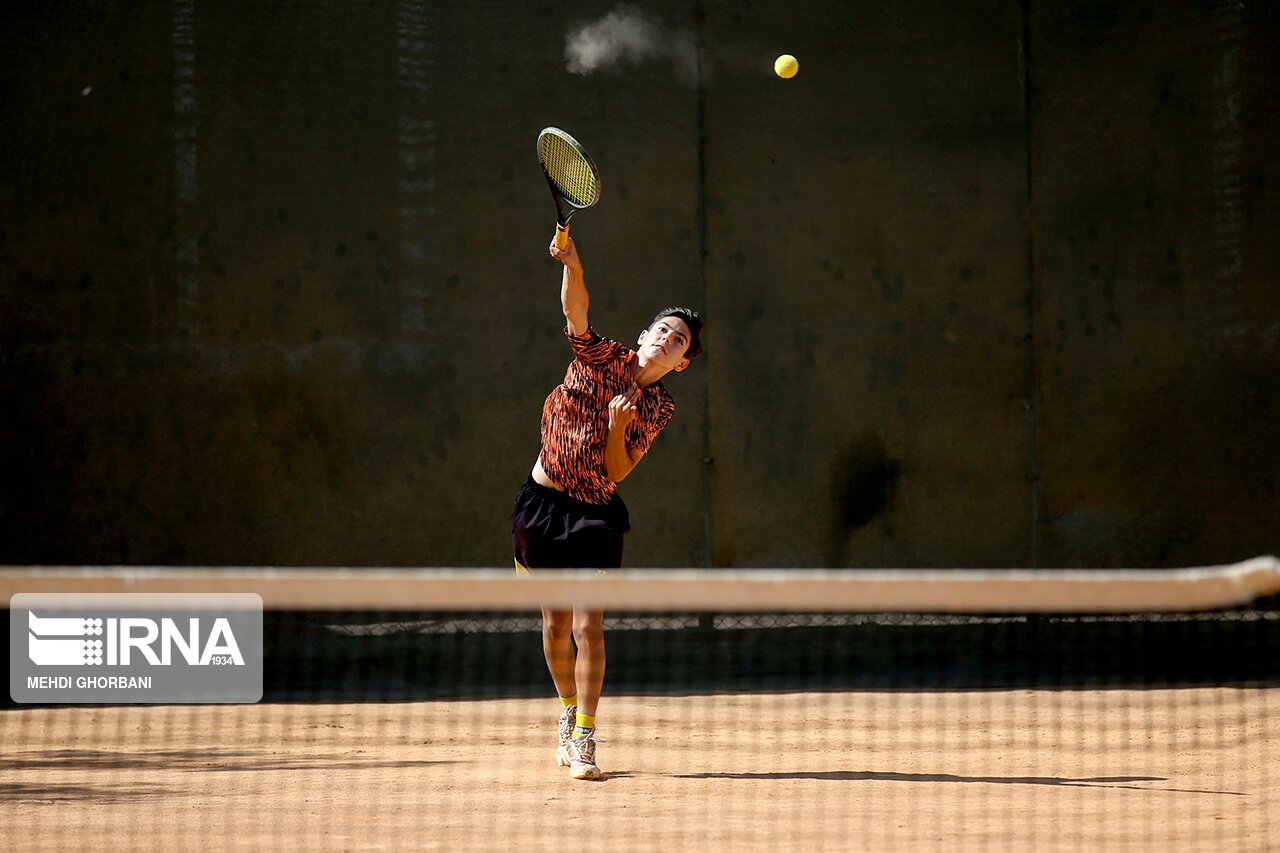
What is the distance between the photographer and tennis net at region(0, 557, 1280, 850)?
2697 mm

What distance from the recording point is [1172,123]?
709cm

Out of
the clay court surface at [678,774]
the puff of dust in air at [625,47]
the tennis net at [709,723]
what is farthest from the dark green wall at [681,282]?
the clay court surface at [678,774]

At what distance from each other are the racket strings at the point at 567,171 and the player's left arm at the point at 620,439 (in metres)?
0.74

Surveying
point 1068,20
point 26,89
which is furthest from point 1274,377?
point 26,89

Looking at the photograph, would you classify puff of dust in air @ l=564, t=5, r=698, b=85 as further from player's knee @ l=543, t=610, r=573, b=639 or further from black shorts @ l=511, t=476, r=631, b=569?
player's knee @ l=543, t=610, r=573, b=639

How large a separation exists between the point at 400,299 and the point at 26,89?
2262 mm

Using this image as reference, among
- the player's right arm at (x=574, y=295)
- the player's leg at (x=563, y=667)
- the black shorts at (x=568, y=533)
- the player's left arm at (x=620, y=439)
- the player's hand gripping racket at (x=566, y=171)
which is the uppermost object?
the player's hand gripping racket at (x=566, y=171)

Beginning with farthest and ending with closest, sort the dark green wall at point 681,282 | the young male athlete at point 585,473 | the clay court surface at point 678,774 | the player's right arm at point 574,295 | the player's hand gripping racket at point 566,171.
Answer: the dark green wall at point 681,282 < the player's hand gripping racket at point 566,171 < the young male athlete at point 585,473 < the player's right arm at point 574,295 < the clay court surface at point 678,774

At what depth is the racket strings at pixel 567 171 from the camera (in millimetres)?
4656

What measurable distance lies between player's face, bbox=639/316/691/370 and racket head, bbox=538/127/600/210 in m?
0.52

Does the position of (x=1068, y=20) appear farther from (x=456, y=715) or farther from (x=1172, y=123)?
(x=456, y=715)

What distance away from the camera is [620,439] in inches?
169

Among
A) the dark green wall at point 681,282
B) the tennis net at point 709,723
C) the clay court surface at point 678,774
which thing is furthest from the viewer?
the dark green wall at point 681,282

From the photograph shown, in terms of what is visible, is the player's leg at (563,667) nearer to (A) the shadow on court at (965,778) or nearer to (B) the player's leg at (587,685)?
(B) the player's leg at (587,685)
